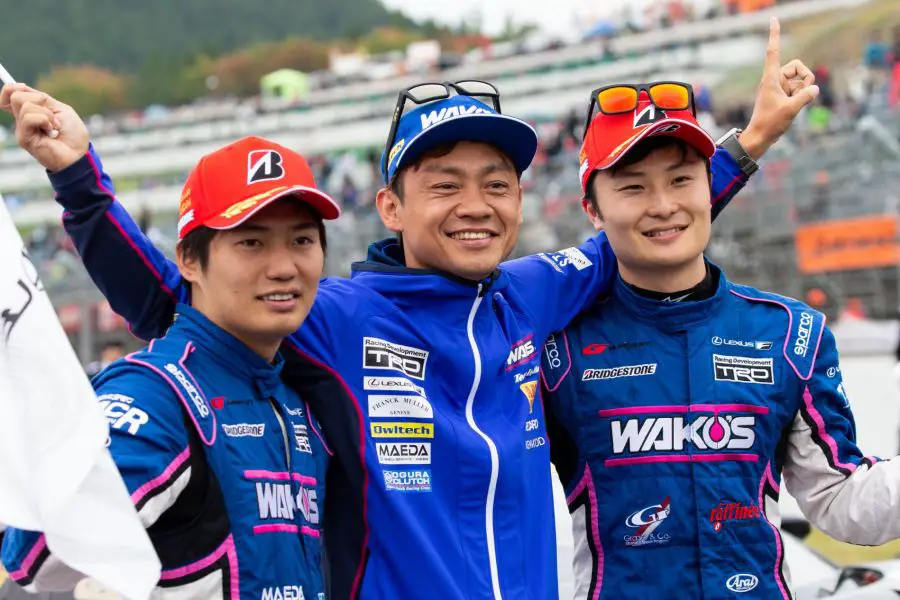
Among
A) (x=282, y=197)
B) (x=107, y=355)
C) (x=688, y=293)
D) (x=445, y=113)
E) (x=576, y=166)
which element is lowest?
(x=107, y=355)

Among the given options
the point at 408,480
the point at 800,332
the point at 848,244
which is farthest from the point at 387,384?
the point at 848,244

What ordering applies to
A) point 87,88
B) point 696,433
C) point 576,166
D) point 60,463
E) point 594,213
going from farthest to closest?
point 87,88 < point 576,166 < point 594,213 < point 696,433 < point 60,463

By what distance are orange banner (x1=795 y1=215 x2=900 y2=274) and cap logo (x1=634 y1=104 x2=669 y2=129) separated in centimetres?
1064

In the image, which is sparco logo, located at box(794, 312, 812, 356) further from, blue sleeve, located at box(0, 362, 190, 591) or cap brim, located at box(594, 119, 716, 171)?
blue sleeve, located at box(0, 362, 190, 591)

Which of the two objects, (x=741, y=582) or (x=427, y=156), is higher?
(x=427, y=156)

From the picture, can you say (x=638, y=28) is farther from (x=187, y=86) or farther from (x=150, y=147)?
(x=187, y=86)

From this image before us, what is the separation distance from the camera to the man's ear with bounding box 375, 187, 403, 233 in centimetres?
263

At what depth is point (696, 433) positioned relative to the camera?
2.64m

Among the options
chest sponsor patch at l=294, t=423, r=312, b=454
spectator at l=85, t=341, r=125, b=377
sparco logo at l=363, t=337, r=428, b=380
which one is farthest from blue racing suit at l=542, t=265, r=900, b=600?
spectator at l=85, t=341, r=125, b=377

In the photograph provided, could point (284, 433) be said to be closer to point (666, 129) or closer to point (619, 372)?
point (619, 372)

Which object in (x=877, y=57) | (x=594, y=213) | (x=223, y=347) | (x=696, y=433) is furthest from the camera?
(x=877, y=57)

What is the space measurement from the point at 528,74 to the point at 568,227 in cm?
2342

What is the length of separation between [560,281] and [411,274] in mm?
469

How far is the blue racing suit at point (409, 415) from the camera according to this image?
7.77 ft
